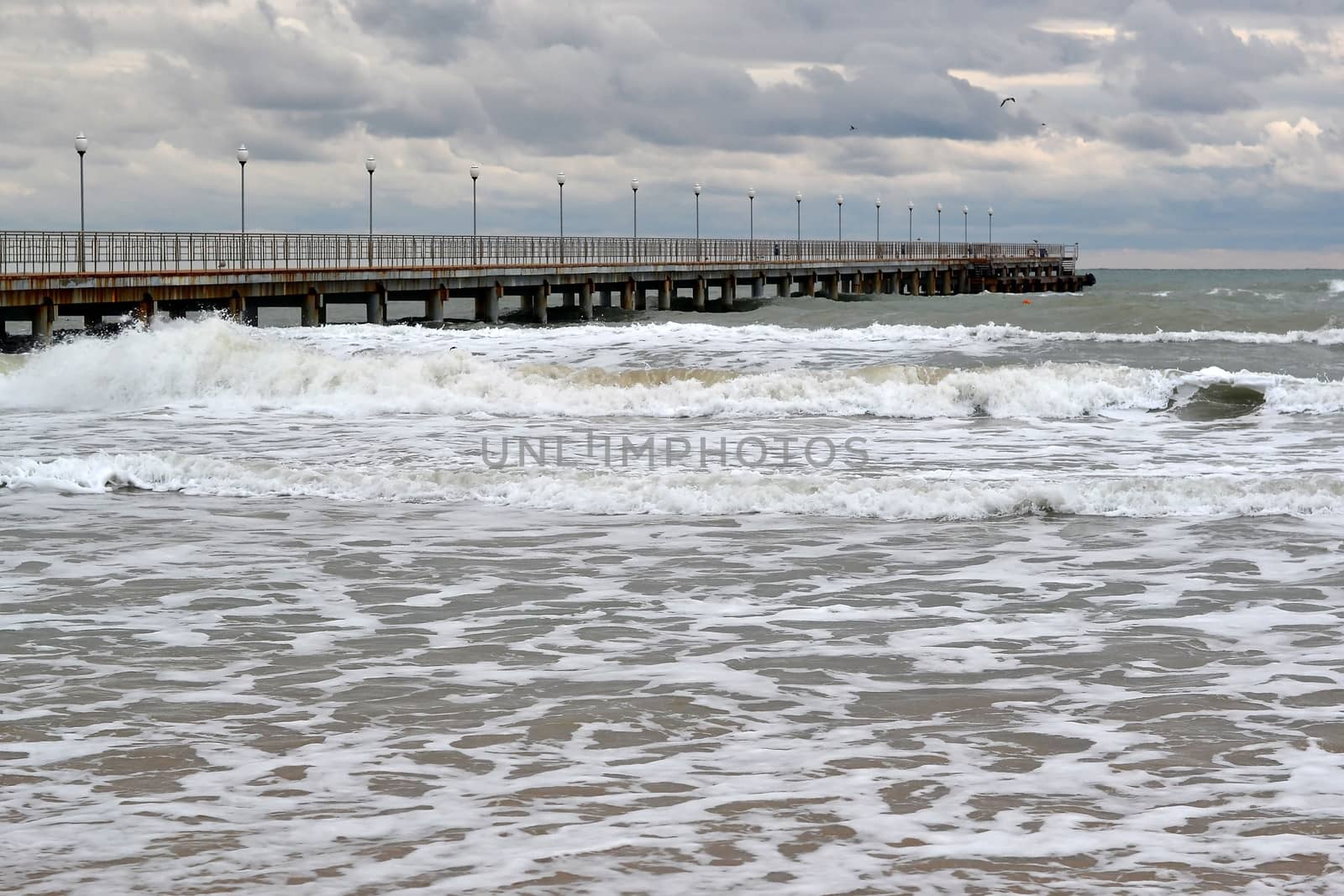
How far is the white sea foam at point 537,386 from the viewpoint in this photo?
790 inches

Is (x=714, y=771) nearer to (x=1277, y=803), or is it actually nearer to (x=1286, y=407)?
(x=1277, y=803)

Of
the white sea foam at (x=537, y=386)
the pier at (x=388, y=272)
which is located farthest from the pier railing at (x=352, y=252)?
the white sea foam at (x=537, y=386)

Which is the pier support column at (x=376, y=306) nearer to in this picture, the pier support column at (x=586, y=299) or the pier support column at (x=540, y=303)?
the pier support column at (x=540, y=303)

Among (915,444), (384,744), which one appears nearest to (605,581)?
(384,744)

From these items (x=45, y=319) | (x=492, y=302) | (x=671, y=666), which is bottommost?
(x=671, y=666)

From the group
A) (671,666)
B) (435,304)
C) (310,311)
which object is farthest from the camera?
(435,304)

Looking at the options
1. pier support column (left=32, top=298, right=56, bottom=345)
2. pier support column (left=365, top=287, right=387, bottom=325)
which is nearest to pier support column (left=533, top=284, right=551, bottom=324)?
pier support column (left=365, top=287, right=387, bottom=325)

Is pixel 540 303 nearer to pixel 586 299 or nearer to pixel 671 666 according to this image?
pixel 586 299

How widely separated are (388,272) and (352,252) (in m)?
3.96

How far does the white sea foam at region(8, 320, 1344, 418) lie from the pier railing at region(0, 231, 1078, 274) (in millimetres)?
8941

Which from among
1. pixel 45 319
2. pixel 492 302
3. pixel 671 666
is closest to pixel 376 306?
pixel 492 302

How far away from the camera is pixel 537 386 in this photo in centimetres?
2159

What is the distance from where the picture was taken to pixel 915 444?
16.0 metres

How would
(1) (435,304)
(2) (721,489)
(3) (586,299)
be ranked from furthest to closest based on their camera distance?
(3) (586,299)
(1) (435,304)
(2) (721,489)
